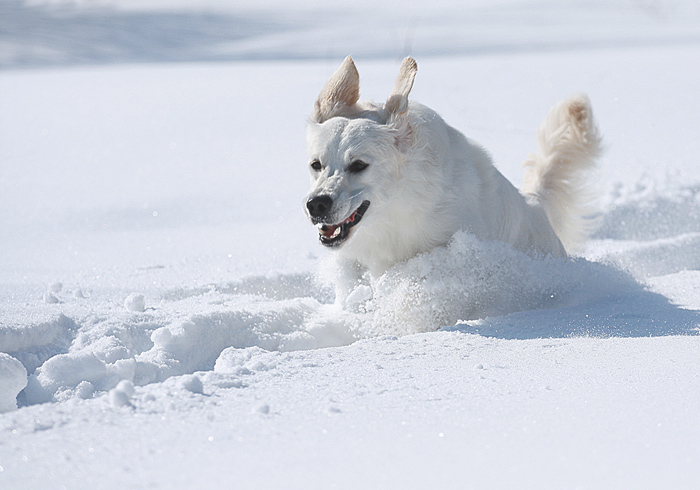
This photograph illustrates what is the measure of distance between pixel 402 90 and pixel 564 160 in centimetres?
179

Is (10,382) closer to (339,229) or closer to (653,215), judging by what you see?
(339,229)

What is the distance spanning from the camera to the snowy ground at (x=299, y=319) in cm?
155

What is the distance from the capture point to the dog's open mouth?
10.3 feet

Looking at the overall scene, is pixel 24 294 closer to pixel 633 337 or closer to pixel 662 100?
pixel 633 337

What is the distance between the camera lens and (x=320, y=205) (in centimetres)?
301

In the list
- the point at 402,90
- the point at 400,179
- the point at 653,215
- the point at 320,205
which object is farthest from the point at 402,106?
the point at 653,215

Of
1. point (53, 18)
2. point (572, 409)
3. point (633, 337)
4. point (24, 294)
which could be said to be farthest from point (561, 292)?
point (53, 18)

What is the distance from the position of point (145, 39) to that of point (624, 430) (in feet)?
43.1

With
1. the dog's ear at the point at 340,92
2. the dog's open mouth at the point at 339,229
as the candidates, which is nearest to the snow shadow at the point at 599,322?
the dog's open mouth at the point at 339,229

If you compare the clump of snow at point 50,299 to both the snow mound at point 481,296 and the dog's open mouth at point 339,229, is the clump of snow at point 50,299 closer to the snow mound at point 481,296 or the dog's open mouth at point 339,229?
the dog's open mouth at point 339,229

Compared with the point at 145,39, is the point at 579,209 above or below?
below

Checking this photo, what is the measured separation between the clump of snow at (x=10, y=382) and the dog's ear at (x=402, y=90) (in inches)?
76.1

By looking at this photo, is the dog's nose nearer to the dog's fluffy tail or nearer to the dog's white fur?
the dog's white fur

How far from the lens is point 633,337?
2.64 meters
